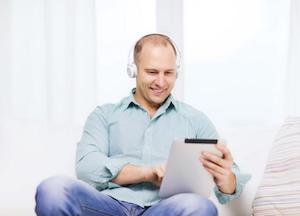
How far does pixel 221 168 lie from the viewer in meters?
1.26

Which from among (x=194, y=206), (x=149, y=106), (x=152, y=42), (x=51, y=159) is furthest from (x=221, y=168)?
(x=51, y=159)

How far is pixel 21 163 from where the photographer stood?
65.0 inches

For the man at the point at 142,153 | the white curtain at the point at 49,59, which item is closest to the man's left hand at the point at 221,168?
the man at the point at 142,153

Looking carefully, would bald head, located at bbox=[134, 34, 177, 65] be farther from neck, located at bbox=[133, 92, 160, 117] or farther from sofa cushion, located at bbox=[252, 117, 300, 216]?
sofa cushion, located at bbox=[252, 117, 300, 216]

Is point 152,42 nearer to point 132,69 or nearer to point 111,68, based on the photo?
point 132,69

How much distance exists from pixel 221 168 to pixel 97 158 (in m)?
0.35

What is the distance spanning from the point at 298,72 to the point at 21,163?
1.17 m

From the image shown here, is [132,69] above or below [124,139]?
above

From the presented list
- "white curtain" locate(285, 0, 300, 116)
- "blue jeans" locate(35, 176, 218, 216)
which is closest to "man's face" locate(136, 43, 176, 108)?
"blue jeans" locate(35, 176, 218, 216)

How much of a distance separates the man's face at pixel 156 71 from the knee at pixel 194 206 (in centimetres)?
42

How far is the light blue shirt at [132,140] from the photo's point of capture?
4.47ft

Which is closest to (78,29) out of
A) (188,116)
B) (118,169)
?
(188,116)

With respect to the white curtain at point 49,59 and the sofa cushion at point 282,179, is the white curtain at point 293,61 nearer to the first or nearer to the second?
the sofa cushion at point 282,179

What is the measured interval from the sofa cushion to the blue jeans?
283mm
